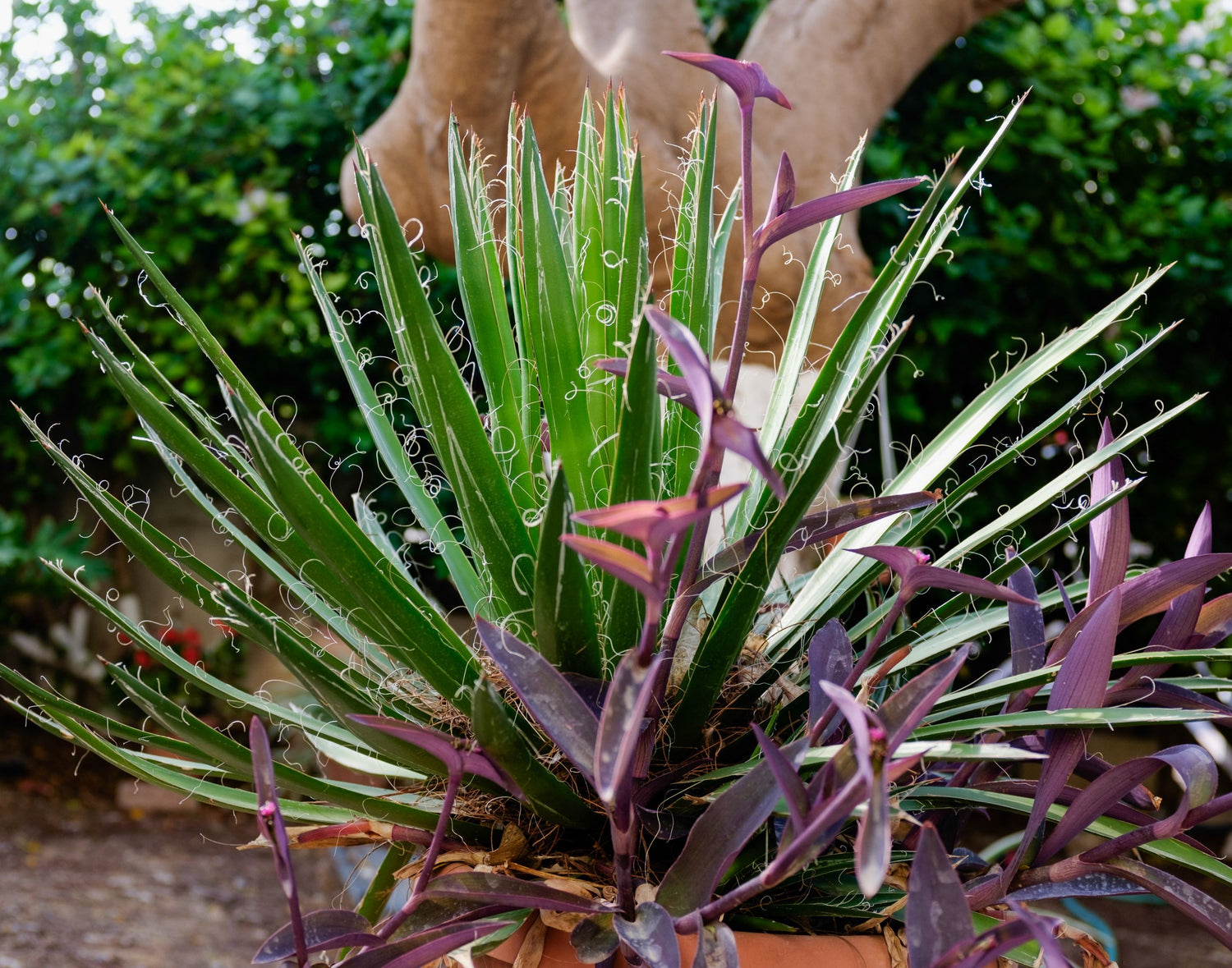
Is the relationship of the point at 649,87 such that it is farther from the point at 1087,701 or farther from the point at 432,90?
the point at 1087,701

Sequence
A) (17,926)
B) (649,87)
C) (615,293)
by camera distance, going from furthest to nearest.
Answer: (17,926) → (649,87) → (615,293)

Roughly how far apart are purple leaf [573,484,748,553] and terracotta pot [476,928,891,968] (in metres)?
0.32

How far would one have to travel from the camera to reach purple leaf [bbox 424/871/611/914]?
556 mm

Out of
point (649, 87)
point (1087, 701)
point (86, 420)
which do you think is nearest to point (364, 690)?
point (1087, 701)

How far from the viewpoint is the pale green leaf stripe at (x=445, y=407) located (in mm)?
602

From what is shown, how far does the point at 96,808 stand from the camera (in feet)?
12.6

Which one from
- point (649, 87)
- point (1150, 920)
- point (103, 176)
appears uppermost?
point (649, 87)

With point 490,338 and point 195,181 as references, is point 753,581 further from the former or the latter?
point 195,181

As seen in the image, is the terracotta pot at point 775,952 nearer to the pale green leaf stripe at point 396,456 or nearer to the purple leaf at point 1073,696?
the purple leaf at point 1073,696

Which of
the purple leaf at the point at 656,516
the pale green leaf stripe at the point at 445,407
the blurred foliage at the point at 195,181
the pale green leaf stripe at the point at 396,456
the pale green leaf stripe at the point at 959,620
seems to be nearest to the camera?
the purple leaf at the point at 656,516

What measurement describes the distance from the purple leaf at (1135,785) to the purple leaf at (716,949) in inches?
8.6

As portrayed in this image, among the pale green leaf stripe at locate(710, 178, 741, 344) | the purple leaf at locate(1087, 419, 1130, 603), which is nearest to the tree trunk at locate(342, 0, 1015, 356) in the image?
the pale green leaf stripe at locate(710, 178, 741, 344)

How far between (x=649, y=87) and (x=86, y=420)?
2.82 m

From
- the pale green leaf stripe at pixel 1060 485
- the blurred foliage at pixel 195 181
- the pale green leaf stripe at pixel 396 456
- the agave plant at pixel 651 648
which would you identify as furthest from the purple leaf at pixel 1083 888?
the blurred foliage at pixel 195 181
